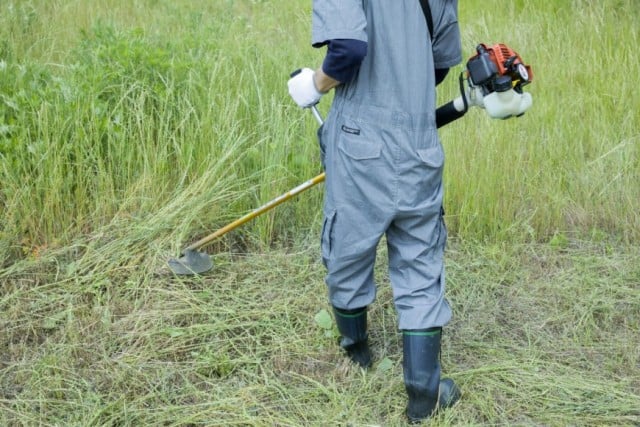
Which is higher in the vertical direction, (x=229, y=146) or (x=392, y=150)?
(x=392, y=150)

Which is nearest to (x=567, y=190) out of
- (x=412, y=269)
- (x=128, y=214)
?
(x=412, y=269)

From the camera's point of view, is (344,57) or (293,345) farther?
(293,345)

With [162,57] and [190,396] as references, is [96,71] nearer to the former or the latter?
[162,57]

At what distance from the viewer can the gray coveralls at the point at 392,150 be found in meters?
2.36

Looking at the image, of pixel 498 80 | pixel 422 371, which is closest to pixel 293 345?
pixel 422 371

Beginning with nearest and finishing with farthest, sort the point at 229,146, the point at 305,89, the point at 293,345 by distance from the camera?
the point at 305,89, the point at 293,345, the point at 229,146

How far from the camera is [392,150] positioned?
7.87 ft

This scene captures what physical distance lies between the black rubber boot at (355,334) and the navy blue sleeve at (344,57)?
35.1 inches

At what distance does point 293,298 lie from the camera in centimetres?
340

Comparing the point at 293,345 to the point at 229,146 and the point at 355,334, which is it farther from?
the point at 229,146

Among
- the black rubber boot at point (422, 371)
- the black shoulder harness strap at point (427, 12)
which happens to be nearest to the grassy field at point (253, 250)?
the black rubber boot at point (422, 371)

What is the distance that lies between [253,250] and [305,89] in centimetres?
138

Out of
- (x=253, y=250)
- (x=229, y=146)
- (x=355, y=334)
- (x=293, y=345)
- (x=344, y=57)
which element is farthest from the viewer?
(x=229, y=146)

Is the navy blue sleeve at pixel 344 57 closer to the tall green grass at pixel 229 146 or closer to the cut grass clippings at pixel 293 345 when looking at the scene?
the cut grass clippings at pixel 293 345
